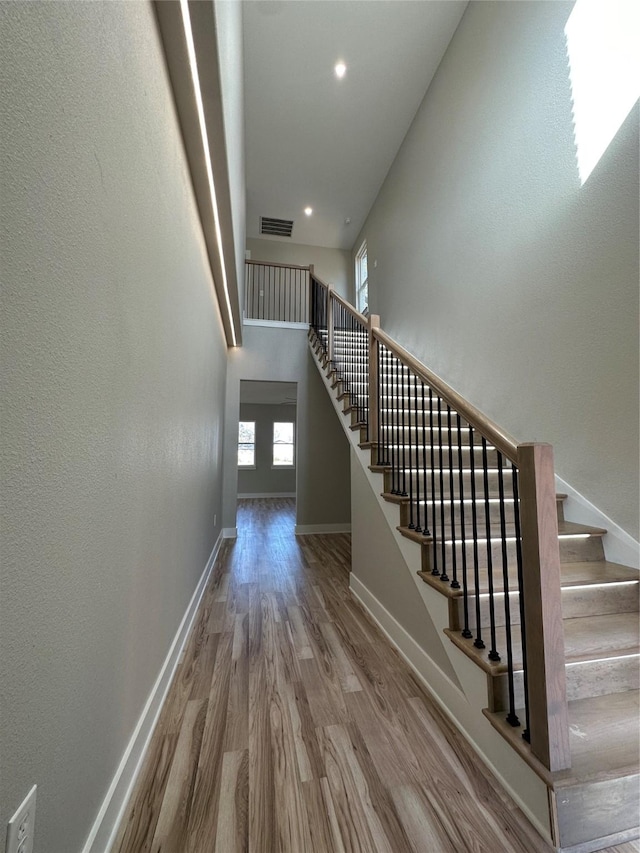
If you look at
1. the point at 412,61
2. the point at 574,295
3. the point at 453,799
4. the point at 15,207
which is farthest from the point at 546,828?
the point at 412,61

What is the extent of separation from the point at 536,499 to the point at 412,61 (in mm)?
5061

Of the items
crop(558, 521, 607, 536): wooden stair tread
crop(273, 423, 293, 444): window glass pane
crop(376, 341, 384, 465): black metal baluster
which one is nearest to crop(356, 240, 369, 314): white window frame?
crop(273, 423, 293, 444): window glass pane

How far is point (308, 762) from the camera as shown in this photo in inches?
52.1

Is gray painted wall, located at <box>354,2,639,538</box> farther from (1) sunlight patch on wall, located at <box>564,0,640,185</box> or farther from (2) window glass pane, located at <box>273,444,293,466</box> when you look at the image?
(2) window glass pane, located at <box>273,444,293,466</box>

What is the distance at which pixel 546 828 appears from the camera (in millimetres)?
1090

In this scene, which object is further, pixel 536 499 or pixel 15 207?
pixel 536 499

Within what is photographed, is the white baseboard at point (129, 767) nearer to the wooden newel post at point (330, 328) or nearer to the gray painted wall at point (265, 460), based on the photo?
the wooden newel post at point (330, 328)

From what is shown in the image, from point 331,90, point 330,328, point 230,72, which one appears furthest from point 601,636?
point 331,90

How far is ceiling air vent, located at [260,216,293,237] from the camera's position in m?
6.36

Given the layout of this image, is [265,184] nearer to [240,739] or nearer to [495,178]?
[495,178]

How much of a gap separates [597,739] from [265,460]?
8.03 meters

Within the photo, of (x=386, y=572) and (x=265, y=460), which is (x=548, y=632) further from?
(x=265, y=460)

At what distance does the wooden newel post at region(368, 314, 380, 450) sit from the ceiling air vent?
4880mm

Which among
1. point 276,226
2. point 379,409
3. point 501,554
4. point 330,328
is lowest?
point 501,554
